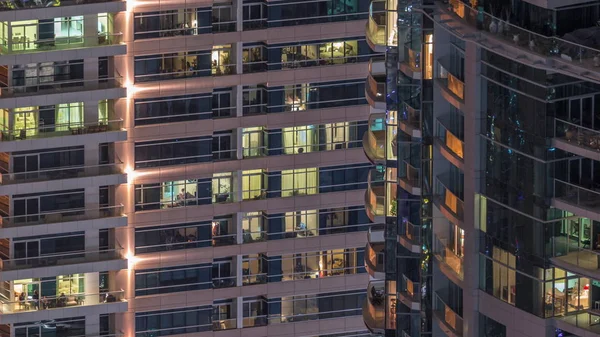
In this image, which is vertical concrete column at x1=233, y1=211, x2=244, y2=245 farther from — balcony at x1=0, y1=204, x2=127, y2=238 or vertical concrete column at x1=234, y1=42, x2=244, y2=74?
vertical concrete column at x1=234, y1=42, x2=244, y2=74

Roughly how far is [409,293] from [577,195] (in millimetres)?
18258

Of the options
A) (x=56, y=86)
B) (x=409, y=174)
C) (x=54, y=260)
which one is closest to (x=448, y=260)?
(x=409, y=174)

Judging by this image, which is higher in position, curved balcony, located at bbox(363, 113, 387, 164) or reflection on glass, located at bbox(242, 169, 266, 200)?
curved balcony, located at bbox(363, 113, 387, 164)

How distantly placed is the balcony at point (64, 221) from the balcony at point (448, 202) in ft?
92.3

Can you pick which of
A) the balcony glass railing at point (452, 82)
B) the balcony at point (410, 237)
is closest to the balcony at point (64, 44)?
the balcony at point (410, 237)

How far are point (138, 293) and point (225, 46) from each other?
1380 centimetres

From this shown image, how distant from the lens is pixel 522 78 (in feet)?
362

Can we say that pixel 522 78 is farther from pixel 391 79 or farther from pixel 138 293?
pixel 138 293

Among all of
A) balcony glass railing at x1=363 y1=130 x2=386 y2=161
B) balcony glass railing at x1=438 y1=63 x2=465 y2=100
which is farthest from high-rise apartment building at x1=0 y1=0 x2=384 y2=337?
balcony glass railing at x1=438 y1=63 x2=465 y2=100

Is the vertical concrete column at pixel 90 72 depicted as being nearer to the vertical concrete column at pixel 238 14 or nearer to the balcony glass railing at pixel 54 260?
the vertical concrete column at pixel 238 14

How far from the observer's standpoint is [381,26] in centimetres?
A: 13050

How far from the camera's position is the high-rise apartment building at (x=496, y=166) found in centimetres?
10906

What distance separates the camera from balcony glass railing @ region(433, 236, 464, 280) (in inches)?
4641

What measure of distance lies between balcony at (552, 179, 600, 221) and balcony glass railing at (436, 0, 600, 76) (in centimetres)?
525
